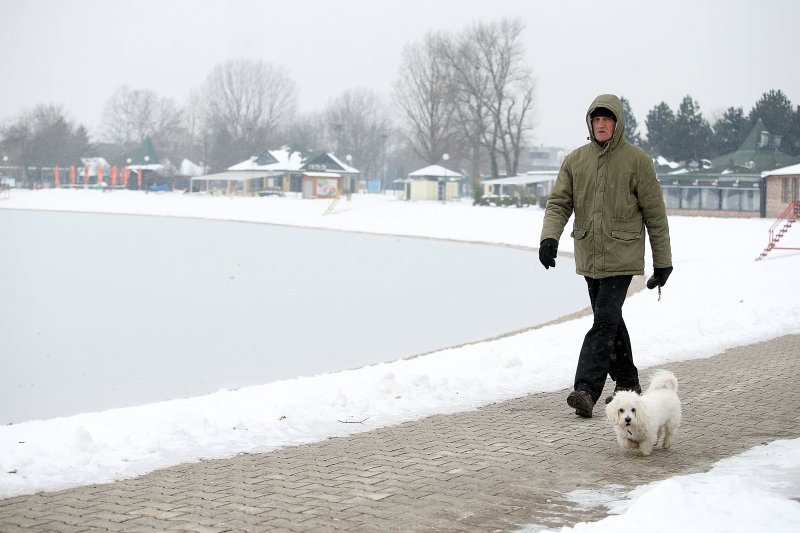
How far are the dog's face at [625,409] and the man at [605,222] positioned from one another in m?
0.89

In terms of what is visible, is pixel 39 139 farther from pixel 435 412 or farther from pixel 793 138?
pixel 435 412

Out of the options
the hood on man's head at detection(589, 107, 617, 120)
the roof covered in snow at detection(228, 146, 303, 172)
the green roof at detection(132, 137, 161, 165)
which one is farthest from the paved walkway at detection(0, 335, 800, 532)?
the green roof at detection(132, 137, 161, 165)

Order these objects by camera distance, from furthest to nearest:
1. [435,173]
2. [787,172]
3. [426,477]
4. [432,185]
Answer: [435,173]
[432,185]
[787,172]
[426,477]

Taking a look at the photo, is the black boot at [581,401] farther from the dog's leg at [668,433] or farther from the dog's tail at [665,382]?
the dog's leg at [668,433]

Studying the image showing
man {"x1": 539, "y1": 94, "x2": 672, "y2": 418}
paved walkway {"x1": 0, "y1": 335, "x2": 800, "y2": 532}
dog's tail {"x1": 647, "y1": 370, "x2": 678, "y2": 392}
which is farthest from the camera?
man {"x1": 539, "y1": 94, "x2": 672, "y2": 418}

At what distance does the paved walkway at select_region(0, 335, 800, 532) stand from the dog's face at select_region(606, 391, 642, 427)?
0.70ft

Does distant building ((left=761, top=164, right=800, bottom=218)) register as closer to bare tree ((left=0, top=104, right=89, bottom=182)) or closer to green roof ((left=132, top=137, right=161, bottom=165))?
bare tree ((left=0, top=104, right=89, bottom=182))

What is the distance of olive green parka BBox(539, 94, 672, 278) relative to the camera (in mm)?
6223

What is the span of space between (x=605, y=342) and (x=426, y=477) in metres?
1.88

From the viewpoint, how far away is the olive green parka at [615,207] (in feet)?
20.4

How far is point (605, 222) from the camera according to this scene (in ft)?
20.6

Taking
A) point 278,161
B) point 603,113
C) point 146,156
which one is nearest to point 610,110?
point 603,113

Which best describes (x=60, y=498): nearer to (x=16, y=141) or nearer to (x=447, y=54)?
(x=16, y=141)

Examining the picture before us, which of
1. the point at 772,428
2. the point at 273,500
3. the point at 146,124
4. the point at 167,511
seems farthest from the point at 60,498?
the point at 146,124
